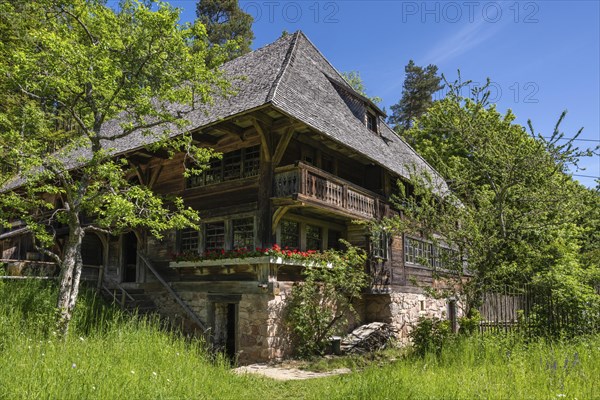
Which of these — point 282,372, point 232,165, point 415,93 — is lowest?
point 282,372

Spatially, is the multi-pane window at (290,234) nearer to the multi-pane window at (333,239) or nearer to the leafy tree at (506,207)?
the multi-pane window at (333,239)

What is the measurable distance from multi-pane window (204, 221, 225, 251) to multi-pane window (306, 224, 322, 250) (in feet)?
8.84

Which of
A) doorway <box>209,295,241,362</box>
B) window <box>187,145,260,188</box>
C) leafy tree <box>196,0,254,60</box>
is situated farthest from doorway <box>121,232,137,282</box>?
leafy tree <box>196,0,254,60</box>

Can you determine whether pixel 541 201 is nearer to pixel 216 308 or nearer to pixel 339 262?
pixel 339 262

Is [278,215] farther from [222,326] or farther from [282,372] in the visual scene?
[282,372]

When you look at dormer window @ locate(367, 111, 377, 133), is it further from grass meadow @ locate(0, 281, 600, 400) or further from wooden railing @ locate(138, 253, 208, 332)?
grass meadow @ locate(0, 281, 600, 400)

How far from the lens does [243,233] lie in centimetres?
1386

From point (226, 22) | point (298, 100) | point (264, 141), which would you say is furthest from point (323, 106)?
point (226, 22)

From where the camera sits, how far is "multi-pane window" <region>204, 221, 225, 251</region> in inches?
567

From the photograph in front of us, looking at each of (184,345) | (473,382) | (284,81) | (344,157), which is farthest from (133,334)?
(344,157)

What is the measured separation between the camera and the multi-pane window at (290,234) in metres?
13.7

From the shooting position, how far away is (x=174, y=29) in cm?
964

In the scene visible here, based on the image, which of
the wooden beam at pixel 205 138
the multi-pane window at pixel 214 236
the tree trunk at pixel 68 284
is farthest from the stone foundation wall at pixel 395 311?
the tree trunk at pixel 68 284

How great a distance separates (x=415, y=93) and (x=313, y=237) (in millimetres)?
29825
